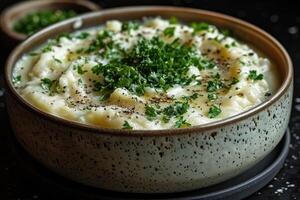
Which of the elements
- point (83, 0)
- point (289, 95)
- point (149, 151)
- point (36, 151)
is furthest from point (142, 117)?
point (83, 0)

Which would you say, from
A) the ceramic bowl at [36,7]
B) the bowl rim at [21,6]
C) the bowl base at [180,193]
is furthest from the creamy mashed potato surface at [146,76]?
the ceramic bowl at [36,7]

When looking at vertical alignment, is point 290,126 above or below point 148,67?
below

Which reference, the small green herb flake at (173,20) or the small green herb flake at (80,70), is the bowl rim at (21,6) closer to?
the small green herb flake at (173,20)

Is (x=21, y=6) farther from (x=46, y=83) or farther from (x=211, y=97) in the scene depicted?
(x=211, y=97)

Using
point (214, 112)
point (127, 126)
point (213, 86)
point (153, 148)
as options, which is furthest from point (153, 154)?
point (213, 86)

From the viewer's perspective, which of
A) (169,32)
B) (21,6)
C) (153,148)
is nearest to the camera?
(153,148)

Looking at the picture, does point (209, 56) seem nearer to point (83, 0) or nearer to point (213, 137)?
point (213, 137)
